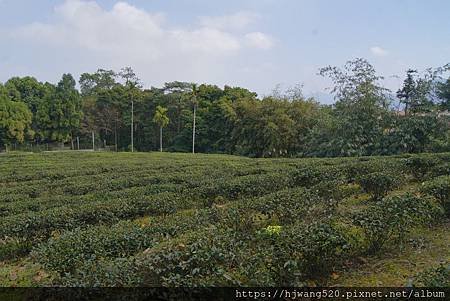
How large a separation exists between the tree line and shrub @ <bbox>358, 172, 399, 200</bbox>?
47.0 ft

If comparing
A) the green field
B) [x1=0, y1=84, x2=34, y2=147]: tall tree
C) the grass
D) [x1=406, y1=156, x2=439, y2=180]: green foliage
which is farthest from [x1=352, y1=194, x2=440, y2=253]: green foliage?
[x1=0, y1=84, x2=34, y2=147]: tall tree

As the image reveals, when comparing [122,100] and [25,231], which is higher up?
[122,100]

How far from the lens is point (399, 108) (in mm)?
26219

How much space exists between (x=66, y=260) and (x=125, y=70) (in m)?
52.3

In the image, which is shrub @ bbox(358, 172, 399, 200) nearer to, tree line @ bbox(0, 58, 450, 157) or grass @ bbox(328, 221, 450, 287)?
grass @ bbox(328, 221, 450, 287)

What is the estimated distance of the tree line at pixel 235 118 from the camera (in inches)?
947

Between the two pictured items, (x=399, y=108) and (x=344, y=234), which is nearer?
(x=344, y=234)

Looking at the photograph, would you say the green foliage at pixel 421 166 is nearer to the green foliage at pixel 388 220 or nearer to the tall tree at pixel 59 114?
the green foliage at pixel 388 220

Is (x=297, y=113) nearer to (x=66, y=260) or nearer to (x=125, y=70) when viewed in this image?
(x=125, y=70)

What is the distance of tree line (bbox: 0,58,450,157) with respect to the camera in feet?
78.9

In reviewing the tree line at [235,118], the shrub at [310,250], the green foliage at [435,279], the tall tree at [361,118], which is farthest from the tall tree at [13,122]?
the green foliage at [435,279]

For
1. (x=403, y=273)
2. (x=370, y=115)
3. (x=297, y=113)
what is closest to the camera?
(x=403, y=273)

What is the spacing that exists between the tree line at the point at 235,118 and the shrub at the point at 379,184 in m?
14.3

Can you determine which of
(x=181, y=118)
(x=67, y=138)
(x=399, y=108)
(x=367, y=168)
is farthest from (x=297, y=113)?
(x=67, y=138)
